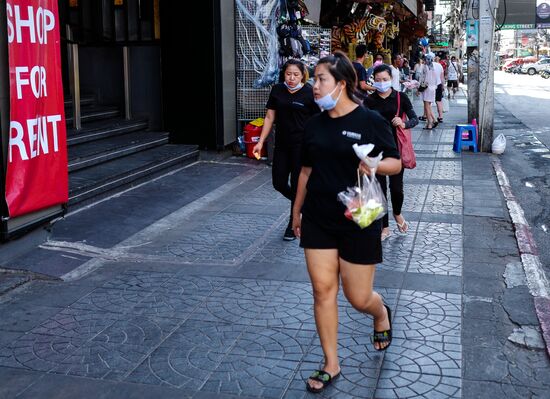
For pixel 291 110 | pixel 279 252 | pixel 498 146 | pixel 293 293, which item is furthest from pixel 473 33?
pixel 293 293

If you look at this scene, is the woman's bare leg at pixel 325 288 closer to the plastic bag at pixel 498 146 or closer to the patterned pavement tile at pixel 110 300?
the patterned pavement tile at pixel 110 300

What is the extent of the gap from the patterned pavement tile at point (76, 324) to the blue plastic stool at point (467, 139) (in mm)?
10206

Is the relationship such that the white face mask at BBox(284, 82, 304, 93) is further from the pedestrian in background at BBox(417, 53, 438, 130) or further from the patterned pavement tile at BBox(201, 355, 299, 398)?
the pedestrian in background at BBox(417, 53, 438, 130)

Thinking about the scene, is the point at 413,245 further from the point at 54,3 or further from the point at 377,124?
the point at 54,3

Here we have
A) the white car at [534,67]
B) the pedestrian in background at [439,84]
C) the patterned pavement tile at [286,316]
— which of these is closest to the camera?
the patterned pavement tile at [286,316]

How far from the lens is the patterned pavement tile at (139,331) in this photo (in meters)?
4.91

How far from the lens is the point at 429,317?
17.3ft

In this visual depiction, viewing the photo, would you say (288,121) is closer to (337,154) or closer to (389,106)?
(389,106)

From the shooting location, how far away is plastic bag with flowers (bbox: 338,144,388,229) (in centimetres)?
390

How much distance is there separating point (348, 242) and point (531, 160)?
1079 cm

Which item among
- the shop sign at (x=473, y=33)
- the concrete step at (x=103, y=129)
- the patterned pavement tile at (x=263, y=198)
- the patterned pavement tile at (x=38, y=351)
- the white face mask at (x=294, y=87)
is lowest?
the patterned pavement tile at (x=38, y=351)

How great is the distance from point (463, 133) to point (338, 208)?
35.3 ft

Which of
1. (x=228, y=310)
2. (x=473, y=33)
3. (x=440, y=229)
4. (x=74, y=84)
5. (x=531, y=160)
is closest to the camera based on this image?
(x=228, y=310)

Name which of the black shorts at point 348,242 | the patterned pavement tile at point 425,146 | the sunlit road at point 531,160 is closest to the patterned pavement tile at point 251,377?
the black shorts at point 348,242
